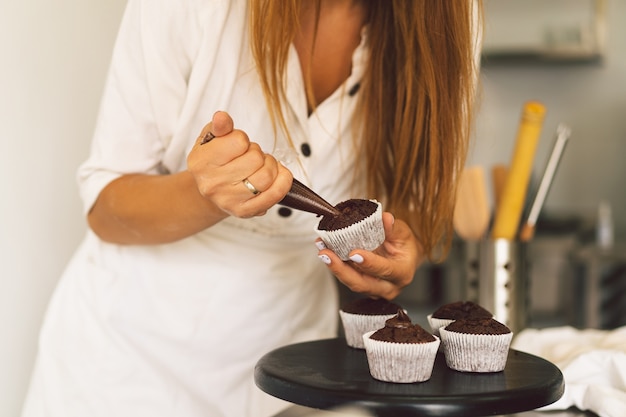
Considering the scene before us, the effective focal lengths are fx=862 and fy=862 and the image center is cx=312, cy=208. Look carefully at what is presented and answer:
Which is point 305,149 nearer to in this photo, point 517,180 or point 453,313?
point 453,313

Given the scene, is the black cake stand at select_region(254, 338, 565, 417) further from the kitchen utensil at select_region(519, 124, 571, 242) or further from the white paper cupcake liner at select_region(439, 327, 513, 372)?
the kitchen utensil at select_region(519, 124, 571, 242)

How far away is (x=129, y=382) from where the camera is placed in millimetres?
1370

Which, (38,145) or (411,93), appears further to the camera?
(38,145)

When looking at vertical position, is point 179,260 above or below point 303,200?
below

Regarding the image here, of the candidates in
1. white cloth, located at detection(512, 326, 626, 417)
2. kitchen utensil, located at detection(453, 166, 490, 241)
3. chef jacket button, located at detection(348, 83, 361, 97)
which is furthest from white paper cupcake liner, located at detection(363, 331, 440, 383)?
kitchen utensil, located at detection(453, 166, 490, 241)

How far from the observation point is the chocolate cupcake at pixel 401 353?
3.18 feet

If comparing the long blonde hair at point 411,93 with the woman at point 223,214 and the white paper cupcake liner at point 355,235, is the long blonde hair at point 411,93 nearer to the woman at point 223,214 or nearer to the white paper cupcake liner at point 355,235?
the woman at point 223,214

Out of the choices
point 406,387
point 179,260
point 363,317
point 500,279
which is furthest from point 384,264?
point 500,279

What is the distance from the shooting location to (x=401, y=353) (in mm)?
966

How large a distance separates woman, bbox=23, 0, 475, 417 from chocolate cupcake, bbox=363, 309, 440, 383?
177 millimetres

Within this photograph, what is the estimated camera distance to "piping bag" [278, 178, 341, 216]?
107 cm

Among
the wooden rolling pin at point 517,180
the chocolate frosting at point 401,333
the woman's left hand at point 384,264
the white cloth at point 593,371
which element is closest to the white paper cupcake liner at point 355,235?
the woman's left hand at point 384,264

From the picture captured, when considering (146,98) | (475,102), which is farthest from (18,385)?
(475,102)

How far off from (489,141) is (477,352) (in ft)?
9.37
